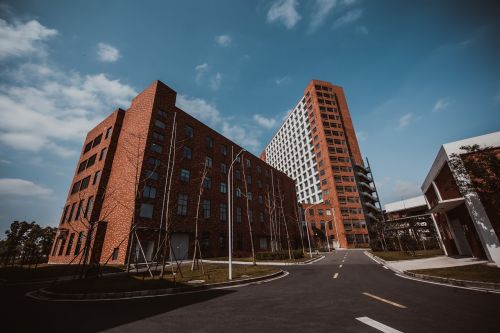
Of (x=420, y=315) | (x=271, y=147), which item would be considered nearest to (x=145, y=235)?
(x=420, y=315)

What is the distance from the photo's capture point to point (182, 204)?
95.7 feet

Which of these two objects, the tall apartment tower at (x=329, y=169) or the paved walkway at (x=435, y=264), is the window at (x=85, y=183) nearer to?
the paved walkway at (x=435, y=264)

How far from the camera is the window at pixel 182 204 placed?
28594mm

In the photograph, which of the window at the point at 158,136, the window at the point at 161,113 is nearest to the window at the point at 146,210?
the window at the point at 158,136

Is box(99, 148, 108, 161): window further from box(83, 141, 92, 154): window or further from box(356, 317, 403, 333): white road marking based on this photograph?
box(356, 317, 403, 333): white road marking

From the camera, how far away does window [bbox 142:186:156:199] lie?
83.3 ft

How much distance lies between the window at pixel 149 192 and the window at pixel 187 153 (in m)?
7.38

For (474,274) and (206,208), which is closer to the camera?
(474,274)

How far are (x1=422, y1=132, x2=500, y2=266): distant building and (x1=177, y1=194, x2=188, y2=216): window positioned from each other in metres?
26.7

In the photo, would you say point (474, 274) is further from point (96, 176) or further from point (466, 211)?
point (96, 176)

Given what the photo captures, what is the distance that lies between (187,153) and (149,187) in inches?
334

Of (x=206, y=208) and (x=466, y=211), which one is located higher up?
(x=206, y=208)

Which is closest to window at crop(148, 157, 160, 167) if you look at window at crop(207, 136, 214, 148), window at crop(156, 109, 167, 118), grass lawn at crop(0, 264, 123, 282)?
window at crop(156, 109, 167, 118)

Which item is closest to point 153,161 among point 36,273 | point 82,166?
point 36,273
